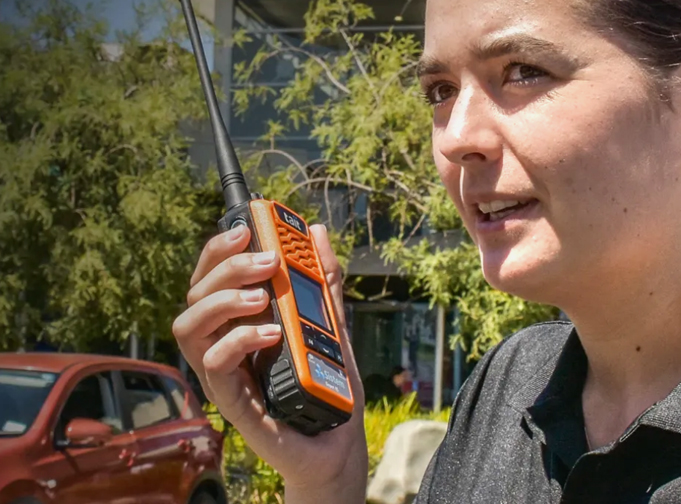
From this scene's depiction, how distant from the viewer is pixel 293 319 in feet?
3.74

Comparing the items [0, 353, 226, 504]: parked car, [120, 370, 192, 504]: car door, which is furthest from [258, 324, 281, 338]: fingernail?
[120, 370, 192, 504]: car door

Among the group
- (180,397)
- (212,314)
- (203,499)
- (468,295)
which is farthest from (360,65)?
(212,314)

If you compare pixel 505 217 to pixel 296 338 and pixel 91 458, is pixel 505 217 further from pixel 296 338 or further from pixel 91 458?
pixel 91 458

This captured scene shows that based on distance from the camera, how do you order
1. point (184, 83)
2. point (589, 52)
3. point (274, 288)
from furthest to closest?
1. point (184, 83)
2. point (274, 288)
3. point (589, 52)

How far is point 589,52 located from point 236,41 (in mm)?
6782

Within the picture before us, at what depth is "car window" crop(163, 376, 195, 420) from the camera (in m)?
5.77

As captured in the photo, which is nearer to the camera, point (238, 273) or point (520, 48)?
point (520, 48)

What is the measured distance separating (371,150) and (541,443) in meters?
5.44

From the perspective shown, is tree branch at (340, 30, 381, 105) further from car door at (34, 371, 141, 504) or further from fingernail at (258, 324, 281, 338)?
fingernail at (258, 324, 281, 338)

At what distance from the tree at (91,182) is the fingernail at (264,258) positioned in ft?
19.2

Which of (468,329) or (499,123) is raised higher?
(499,123)

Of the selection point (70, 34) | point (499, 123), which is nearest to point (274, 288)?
point (499, 123)

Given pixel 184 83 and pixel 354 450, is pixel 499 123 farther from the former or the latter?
pixel 184 83

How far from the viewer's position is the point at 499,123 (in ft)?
3.04
